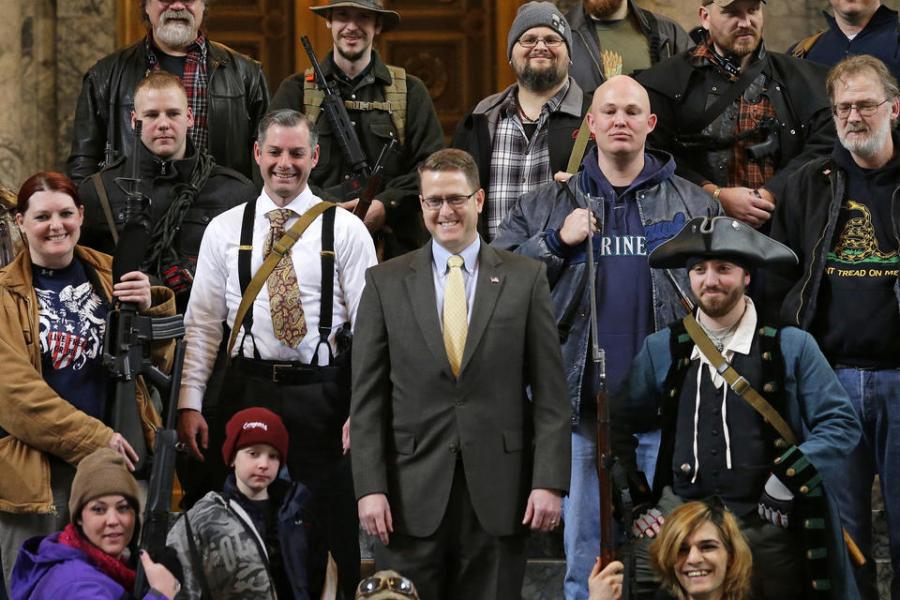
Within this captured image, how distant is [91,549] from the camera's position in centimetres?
652

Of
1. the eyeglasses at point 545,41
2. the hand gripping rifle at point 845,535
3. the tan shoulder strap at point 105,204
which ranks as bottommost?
the hand gripping rifle at point 845,535

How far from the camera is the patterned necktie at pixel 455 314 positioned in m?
6.66

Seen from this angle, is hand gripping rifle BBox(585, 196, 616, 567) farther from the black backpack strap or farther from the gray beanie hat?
the gray beanie hat

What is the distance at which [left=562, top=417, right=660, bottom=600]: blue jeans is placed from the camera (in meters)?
7.16

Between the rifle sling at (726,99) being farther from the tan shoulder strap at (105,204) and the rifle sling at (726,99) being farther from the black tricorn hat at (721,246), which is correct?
the tan shoulder strap at (105,204)

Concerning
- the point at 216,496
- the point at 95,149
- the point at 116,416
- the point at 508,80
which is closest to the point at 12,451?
the point at 116,416

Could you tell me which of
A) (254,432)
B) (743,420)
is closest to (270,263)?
(254,432)

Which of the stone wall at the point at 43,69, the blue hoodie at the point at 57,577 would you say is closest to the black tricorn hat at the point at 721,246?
the blue hoodie at the point at 57,577

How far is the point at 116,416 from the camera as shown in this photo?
7184 millimetres

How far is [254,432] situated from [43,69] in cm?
455

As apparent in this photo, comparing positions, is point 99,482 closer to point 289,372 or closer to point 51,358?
point 51,358

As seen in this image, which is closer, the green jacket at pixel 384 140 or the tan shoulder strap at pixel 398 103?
the green jacket at pixel 384 140

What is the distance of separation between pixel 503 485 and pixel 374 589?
0.71 metres

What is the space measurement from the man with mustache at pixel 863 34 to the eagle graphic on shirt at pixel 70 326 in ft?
12.5
